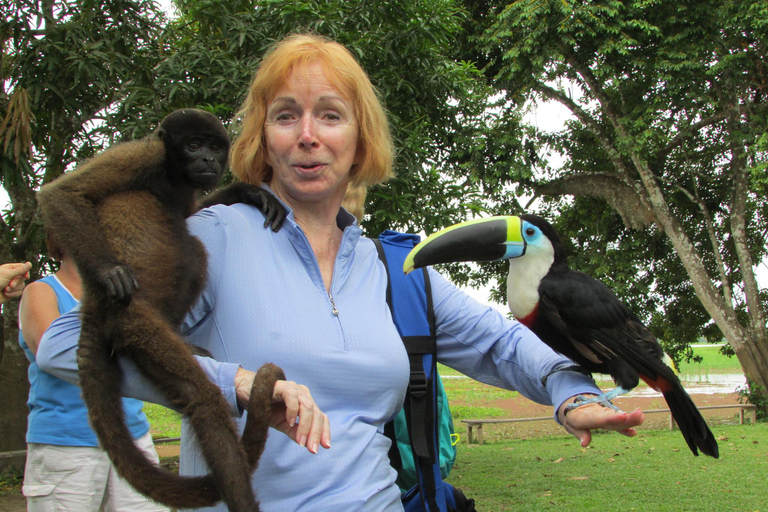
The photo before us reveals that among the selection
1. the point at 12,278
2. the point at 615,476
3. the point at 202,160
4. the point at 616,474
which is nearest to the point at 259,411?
the point at 202,160

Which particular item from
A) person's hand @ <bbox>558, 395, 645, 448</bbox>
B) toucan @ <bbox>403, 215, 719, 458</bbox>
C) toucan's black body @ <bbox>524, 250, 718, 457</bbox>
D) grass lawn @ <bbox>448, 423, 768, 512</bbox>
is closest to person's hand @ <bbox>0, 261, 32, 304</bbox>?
toucan @ <bbox>403, 215, 719, 458</bbox>

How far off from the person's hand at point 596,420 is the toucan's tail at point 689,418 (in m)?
0.59

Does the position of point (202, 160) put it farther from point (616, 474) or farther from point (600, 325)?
point (616, 474)

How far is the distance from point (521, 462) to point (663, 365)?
770 centimetres

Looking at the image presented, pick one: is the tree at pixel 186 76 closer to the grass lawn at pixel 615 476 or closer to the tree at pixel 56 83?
the tree at pixel 56 83

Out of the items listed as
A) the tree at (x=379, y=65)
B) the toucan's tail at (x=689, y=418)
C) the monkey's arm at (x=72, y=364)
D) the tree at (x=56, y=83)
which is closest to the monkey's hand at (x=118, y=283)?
the monkey's arm at (x=72, y=364)

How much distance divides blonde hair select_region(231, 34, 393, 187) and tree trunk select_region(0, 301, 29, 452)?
7.33 metres

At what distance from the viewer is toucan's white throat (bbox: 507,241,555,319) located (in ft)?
7.38

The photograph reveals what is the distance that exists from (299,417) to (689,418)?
142 cm

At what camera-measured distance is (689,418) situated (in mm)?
2104

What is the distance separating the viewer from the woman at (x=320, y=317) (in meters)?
1.55

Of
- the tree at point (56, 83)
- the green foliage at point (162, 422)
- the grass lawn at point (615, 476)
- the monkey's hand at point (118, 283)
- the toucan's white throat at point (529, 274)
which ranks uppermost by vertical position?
the tree at point (56, 83)

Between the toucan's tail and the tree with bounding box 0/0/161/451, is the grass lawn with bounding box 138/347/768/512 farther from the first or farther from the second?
the tree with bounding box 0/0/161/451

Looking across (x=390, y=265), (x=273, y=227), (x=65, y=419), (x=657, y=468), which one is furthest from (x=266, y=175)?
(x=657, y=468)
